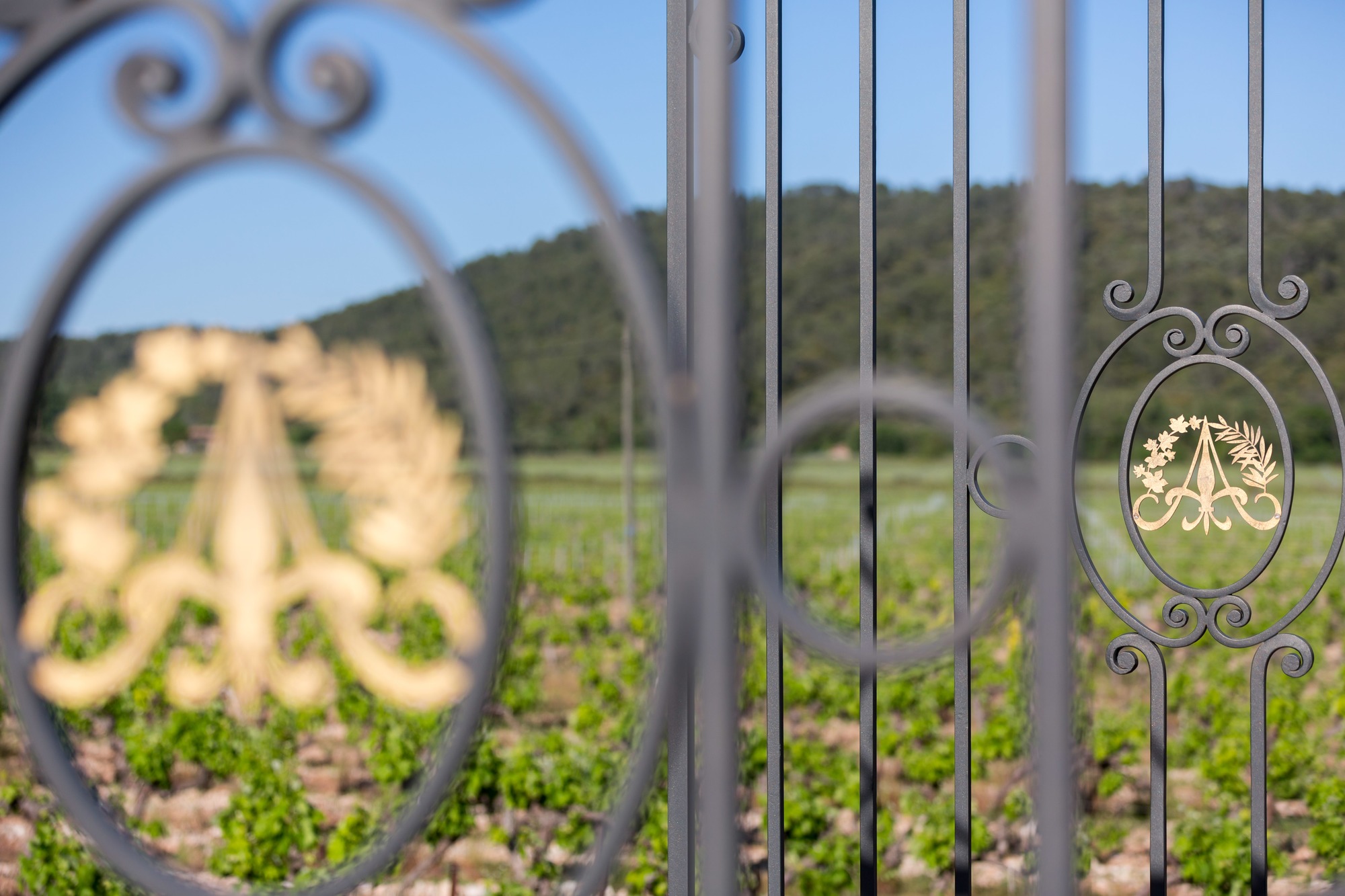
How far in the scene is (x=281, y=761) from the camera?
390cm

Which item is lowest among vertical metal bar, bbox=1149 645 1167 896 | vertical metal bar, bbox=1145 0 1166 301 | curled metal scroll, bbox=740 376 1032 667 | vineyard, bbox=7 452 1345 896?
vineyard, bbox=7 452 1345 896

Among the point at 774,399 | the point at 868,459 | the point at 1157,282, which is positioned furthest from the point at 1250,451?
the point at 774,399

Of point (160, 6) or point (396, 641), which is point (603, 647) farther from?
point (160, 6)

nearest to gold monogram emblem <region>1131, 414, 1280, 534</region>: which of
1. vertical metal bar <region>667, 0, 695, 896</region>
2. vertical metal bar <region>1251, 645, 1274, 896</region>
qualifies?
vertical metal bar <region>1251, 645, 1274, 896</region>

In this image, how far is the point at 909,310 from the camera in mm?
21562

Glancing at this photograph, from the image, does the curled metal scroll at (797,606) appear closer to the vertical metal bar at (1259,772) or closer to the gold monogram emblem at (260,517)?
the gold monogram emblem at (260,517)

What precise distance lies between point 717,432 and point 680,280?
277mm

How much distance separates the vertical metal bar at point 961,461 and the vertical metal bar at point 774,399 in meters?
0.24

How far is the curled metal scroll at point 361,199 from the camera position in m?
0.75

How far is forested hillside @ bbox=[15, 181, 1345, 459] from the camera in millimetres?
1061

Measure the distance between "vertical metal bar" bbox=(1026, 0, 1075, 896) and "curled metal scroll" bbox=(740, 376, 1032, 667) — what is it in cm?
3

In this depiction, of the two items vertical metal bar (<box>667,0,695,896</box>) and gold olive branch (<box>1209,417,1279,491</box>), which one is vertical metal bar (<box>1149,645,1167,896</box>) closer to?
gold olive branch (<box>1209,417,1279,491</box>)

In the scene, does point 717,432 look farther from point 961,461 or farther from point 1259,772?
point 1259,772

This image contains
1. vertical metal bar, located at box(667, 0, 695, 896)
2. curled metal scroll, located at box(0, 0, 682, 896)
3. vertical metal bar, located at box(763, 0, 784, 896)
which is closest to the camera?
curled metal scroll, located at box(0, 0, 682, 896)
